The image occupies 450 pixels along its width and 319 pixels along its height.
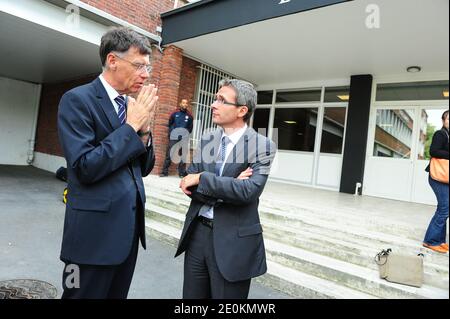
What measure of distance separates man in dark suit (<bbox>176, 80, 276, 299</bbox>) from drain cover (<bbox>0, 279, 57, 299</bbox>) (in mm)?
1646

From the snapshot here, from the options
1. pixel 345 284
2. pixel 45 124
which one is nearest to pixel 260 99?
pixel 345 284

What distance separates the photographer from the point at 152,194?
5.99m

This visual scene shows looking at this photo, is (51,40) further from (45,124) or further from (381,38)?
(381,38)

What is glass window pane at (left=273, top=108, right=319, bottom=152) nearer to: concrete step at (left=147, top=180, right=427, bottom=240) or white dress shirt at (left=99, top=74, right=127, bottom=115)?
concrete step at (left=147, top=180, right=427, bottom=240)

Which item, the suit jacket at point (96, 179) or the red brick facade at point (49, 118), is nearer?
the suit jacket at point (96, 179)

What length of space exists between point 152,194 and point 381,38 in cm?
522

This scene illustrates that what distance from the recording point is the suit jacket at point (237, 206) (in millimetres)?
1656

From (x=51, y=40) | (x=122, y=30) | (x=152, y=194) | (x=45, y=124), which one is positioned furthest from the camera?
(x=45, y=124)

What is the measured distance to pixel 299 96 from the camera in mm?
9266

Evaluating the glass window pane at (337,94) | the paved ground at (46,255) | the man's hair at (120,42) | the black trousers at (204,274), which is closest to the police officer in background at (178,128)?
the paved ground at (46,255)

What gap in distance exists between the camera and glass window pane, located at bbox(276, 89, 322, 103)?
353 inches

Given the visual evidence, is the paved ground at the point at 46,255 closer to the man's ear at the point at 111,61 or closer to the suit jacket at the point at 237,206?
the suit jacket at the point at 237,206

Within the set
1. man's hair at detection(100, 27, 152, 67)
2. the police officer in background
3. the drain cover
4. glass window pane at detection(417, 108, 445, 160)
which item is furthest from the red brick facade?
glass window pane at detection(417, 108, 445, 160)

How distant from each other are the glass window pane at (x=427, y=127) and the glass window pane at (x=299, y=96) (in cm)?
822
